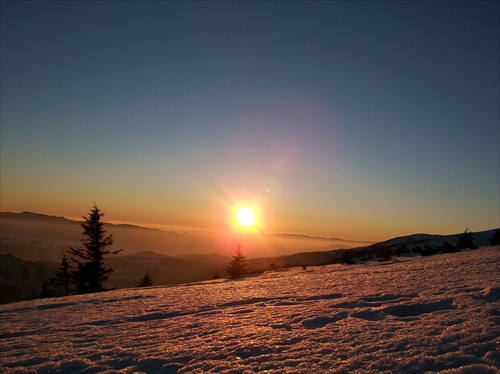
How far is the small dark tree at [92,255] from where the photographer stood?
36500mm

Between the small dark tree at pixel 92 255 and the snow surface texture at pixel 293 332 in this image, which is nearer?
the snow surface texture at pixel 293 332

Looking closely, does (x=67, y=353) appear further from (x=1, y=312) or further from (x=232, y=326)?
(x=1, y=312)

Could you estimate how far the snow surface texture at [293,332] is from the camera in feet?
11.1

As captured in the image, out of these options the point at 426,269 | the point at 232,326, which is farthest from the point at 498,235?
the point at 232,326

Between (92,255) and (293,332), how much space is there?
3844cm

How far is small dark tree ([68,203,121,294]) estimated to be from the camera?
120 ft

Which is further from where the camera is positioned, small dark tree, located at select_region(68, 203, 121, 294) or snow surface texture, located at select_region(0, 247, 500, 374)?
small dark tree, located at select_region(68, 203, 121, 294)

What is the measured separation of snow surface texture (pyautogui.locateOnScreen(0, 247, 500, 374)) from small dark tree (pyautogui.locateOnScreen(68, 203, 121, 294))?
3148 cm

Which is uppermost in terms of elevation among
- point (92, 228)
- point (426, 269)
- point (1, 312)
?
point (92, 228)

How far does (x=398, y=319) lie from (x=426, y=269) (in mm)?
5130

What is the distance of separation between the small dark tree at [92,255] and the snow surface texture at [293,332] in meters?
31.5

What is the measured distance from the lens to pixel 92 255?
3722 centimetres

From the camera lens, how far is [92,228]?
37.8 m

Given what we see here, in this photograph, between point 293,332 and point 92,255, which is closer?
point 293,332
